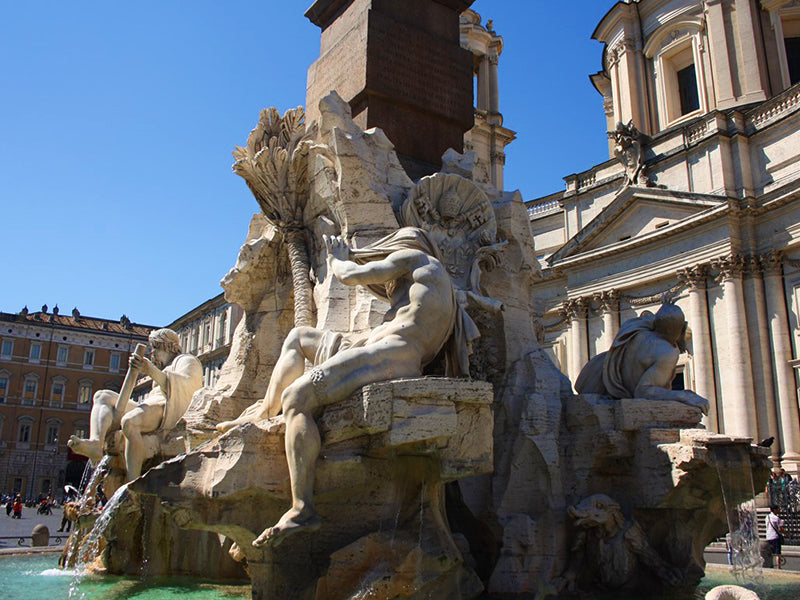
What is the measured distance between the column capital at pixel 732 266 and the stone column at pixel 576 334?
5.81 metres

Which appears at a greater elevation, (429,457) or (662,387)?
(662,387)

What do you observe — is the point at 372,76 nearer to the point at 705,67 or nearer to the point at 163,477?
the point at 163,477

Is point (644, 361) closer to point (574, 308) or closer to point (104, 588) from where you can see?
point (104, 588)

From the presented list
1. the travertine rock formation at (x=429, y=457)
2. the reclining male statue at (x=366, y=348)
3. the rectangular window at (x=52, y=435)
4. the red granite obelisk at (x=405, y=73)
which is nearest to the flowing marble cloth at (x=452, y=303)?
the reclining male statue at (x=366, y=348)

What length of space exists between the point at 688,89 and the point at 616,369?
30.0m

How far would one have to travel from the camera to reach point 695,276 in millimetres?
25719

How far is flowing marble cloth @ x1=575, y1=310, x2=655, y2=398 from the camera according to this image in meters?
7.51

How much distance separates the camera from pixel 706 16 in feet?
103

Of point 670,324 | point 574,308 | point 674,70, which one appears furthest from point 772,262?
point 670,324

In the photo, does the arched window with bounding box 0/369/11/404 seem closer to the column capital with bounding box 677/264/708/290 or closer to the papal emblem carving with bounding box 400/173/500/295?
the column capital with bounding box 677/264/708/290

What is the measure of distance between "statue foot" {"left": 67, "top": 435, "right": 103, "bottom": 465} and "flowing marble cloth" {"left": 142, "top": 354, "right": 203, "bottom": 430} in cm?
130

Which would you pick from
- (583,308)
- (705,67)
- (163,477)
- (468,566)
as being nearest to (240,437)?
(163,477)

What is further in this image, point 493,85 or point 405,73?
point 493,85

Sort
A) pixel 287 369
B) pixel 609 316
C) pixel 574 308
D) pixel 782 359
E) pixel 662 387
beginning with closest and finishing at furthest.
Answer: pixel 287 369, pixel 662 387, pixel 782 359, pixel 609 316, pixel 574 308
